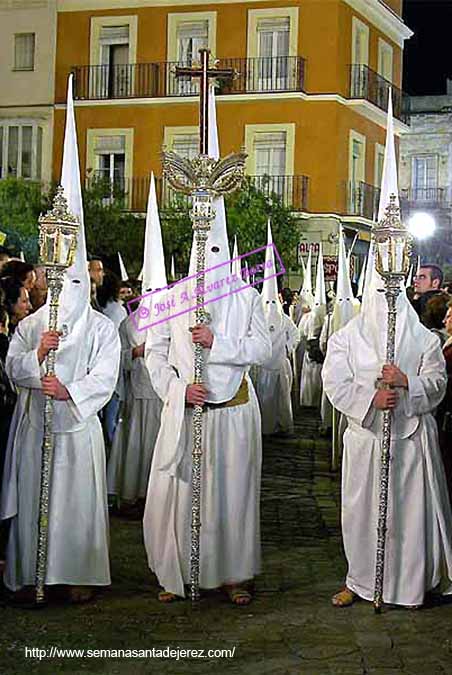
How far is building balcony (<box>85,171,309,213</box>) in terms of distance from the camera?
28.1 meters

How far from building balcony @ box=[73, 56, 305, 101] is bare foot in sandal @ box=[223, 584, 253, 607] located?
22.8 m

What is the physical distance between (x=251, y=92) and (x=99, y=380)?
912 inches

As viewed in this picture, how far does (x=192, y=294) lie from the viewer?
7.14m

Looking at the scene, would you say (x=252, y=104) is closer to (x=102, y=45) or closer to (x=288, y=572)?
(x=102, y=45)

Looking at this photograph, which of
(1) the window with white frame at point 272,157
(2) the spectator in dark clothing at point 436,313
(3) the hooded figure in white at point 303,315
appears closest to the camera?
(2) the spectator in dark clothing at point 436,313

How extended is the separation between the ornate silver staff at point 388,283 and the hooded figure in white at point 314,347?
8.61 meters

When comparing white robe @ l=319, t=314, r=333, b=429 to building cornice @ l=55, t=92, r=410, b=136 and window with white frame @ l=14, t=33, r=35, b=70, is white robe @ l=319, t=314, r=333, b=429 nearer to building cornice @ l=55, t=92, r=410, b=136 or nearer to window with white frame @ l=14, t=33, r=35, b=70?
building cornice @ l=55, t=92, r=410, b=136

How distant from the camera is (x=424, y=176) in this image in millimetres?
43312

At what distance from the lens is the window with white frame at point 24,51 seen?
30062 mm

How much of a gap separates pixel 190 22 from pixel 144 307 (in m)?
21.2

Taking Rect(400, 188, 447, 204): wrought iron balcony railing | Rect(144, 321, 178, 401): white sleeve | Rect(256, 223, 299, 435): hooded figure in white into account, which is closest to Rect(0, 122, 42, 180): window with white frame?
Rect(400, 188, 447, 204): wrought iron balcony railing

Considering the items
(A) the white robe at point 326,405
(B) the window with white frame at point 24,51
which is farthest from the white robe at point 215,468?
(B) the window with white frame at point 24,51

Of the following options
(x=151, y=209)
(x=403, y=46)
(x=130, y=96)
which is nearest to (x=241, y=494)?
(x=151, y=209)

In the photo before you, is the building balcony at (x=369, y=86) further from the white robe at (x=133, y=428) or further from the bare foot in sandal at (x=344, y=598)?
A: the bare foot in sandal at (x=344, y=598)
